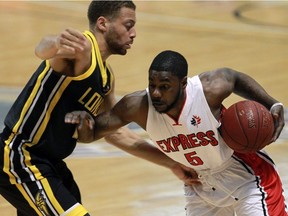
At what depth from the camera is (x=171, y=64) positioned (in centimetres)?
455

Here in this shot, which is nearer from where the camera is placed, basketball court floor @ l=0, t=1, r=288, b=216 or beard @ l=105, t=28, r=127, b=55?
beard @ l=105, t=28, r=127, b=55

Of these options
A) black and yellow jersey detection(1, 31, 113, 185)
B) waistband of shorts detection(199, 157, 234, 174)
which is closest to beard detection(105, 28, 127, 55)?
black and yellow jersey detection(1, 31, 113, 185)

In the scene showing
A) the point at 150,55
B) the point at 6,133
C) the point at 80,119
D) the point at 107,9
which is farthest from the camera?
the point at 150,55

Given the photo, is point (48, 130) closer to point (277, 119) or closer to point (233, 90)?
point (233, 90)

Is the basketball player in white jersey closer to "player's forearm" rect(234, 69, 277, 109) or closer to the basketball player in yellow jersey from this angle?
"player's forearm" rect(234, 69, 277, 109)

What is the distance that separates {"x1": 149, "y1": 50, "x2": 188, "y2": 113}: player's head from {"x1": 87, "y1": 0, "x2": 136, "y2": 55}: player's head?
0.37 meters

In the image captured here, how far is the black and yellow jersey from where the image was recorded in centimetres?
453

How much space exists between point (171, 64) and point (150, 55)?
7.62m

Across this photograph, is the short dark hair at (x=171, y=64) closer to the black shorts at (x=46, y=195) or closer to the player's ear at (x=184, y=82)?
the player's ear at (x=184, y=82)

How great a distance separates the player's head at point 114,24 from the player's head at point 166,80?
367 mm

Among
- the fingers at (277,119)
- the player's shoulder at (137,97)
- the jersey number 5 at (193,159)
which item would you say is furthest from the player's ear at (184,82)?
the fingers at (277,119)

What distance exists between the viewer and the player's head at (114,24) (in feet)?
16.0

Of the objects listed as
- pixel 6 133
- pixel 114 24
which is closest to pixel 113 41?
pixel 114 24

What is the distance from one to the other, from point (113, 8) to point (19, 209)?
1396 millimetres
